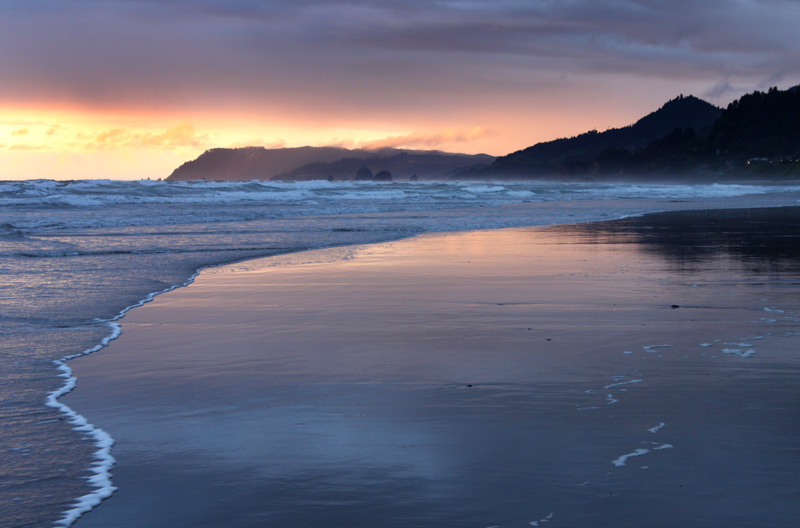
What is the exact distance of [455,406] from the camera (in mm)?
4320

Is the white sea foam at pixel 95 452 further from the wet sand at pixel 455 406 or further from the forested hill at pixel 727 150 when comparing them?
the forested hill at pixel 727 150

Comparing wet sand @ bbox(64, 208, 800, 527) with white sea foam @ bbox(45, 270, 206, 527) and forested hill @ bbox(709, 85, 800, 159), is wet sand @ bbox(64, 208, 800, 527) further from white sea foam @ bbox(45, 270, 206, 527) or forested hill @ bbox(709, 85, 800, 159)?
forested hill @ bbox(709, 85, 800, 159)

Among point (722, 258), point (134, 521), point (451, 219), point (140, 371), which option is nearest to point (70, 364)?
point (140, 371)

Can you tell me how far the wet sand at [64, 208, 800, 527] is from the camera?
119 inches

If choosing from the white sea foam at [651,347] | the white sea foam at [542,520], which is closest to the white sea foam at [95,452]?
the white sea foam at [542,520]

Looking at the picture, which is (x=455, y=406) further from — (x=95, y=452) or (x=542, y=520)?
(x=95, y=452)

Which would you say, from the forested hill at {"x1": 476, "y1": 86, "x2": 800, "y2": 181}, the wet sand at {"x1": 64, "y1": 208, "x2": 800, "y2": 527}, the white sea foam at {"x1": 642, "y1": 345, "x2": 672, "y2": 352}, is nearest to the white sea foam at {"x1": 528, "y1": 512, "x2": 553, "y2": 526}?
the wet sand at {"x1": 64, "y1": 208, "x2": 800, "y2": 527}

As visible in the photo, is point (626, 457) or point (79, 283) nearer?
point (626, 457)

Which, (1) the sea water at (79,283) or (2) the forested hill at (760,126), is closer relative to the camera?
(1) the sea water at (79,283)

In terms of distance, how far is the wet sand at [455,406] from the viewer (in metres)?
3.03

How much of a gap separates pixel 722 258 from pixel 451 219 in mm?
12448

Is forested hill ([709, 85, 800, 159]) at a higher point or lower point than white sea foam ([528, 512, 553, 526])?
higher

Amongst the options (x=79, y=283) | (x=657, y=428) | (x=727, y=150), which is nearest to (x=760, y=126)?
(x=727, y=150)

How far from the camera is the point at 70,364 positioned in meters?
5.47
